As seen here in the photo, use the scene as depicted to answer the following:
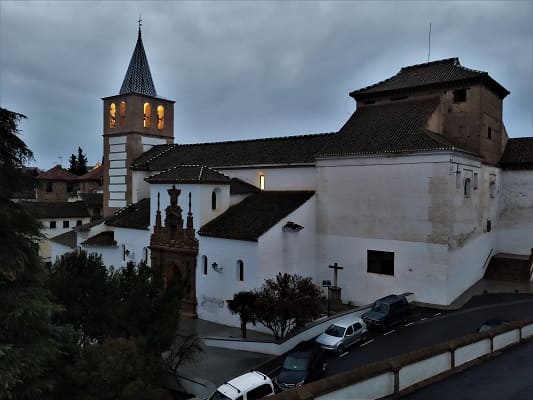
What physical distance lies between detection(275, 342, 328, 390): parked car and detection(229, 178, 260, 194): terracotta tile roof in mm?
13743

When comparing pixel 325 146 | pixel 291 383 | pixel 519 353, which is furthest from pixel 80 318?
pixel 325 146

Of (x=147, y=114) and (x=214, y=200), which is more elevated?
(x=147, y=114)

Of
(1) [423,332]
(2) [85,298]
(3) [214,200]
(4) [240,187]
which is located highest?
(4) [240,187]

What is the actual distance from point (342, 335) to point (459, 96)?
17175 mm

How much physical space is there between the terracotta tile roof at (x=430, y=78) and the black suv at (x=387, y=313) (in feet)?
46.1

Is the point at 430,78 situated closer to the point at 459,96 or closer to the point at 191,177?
the point at 459,96

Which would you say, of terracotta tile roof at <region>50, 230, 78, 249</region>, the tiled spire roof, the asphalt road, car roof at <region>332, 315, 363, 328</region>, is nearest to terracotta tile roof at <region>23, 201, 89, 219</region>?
terracotta tile roof at <region>50, 230, 78, 249</region>

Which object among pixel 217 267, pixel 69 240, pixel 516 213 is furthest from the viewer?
pixel 69 240

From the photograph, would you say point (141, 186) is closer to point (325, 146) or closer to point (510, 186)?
point (325, 146)

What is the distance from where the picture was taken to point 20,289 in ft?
32.1

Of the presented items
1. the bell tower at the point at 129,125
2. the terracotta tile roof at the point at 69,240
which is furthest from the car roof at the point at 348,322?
the terracotta tile roof at the point at 69,240

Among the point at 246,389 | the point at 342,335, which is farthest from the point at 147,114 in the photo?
the point at 246,389

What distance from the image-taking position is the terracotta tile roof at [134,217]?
29.0 meters

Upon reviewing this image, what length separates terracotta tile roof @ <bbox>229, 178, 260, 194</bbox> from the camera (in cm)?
2803
